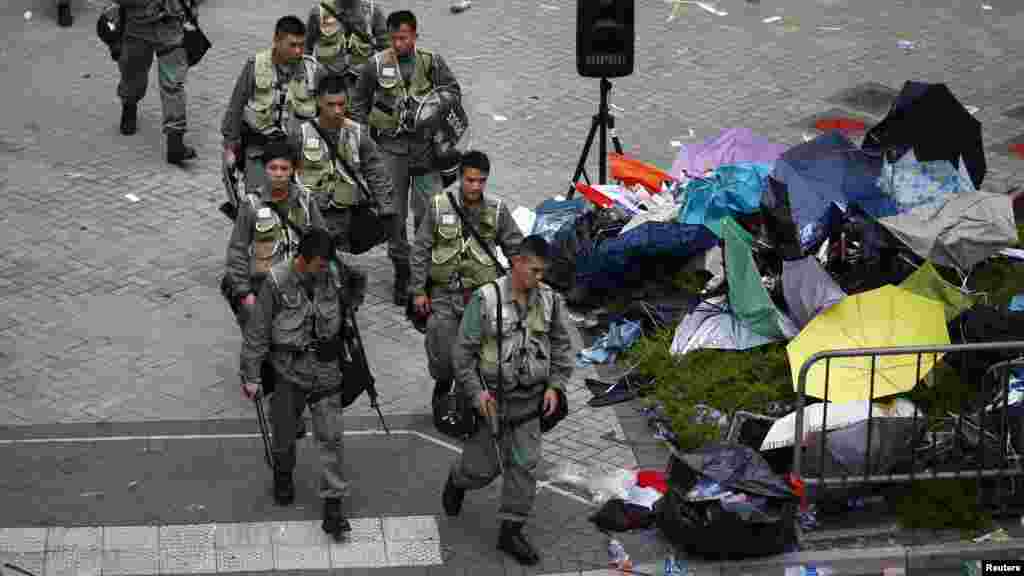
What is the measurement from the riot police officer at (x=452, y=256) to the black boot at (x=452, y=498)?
2.74ft

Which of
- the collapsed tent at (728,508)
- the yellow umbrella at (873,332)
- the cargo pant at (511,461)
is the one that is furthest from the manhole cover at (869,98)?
the cargo pant at (511,461)

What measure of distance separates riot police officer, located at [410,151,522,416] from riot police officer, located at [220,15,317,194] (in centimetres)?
189

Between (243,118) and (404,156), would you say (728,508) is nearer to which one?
(404,156)

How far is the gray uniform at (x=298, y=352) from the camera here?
9.25 meters

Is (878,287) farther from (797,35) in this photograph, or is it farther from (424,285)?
(797,35)

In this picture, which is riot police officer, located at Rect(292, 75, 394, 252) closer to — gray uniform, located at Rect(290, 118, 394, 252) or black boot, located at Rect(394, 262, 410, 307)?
gray uniform, located at Rect(290, 118, 394, 252)

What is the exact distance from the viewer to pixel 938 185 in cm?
1230

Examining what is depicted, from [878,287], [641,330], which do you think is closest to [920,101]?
[878,287]

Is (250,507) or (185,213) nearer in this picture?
(250,507)

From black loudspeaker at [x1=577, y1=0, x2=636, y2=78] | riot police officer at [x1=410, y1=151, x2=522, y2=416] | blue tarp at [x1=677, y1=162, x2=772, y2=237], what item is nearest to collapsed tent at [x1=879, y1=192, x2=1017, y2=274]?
blue tarp at [x1=677, y1=162, x2=772, y2=237]

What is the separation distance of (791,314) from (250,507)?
3581mm

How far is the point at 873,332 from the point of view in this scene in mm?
10688

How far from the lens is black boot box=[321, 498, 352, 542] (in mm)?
9539

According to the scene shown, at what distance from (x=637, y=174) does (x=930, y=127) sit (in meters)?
2.11
